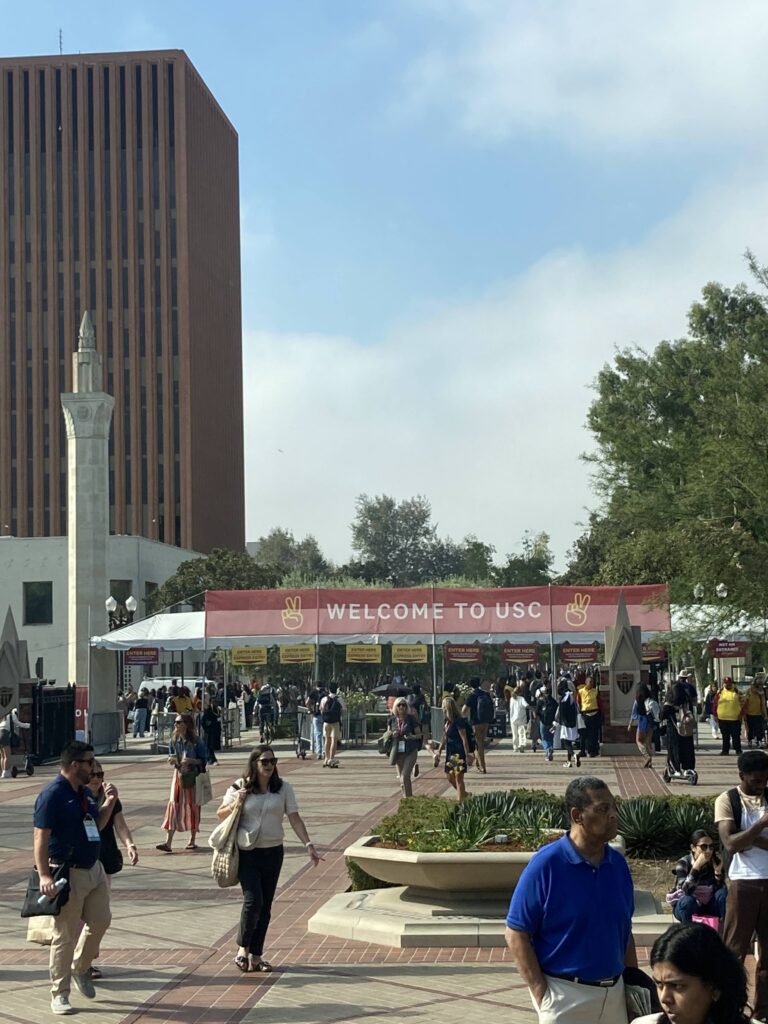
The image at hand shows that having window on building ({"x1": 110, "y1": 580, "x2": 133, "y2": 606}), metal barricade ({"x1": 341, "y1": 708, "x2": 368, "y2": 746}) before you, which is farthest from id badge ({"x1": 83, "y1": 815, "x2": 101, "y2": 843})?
window on building ({"x1": 110, "y1": 580, "x2": 133, "y2": 606})

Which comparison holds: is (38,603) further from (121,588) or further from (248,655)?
(248,655)

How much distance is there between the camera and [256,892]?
30.7ft

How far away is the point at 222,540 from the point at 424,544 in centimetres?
1732

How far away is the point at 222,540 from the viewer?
105 m

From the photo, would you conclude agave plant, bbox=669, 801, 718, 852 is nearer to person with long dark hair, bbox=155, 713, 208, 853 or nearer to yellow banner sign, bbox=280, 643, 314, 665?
person with long dark hair, bbox=155, 713, 208, 853

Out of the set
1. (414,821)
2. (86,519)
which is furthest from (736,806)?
(86,519)

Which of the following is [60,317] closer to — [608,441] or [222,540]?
[222,540]

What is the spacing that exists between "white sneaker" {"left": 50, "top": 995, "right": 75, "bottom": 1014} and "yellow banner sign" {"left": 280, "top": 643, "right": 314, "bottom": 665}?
2473 cm

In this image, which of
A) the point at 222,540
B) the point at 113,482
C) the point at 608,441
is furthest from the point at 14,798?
the point at 222,540

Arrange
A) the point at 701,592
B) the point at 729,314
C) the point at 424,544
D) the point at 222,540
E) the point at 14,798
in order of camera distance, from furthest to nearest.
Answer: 1. the point at 424,544
2. the point at 222,540
3. the point at 729,314
4. the point at 14,798
5. the point at 701,592

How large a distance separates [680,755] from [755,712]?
6.67 meters

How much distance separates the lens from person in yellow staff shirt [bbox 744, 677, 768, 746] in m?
27.7

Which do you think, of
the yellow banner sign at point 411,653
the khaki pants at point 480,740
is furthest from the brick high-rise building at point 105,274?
the khaki pants at point 480,740

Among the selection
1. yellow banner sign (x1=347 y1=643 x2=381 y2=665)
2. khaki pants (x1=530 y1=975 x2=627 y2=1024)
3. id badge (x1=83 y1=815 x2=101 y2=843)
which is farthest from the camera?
yellow banner sign (x1=347 y1=643 x2=381 y2=665)
